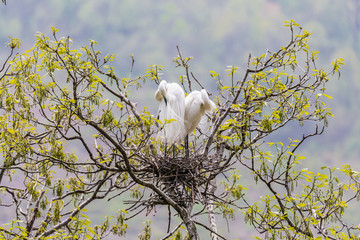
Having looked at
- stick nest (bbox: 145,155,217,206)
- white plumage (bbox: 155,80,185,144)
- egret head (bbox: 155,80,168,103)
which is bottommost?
stick nest (bbox: 145,155,217,206)

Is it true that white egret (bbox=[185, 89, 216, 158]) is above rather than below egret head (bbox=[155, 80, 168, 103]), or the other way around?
below

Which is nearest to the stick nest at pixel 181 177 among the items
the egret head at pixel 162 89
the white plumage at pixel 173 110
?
the white plumage at pixel 173 110

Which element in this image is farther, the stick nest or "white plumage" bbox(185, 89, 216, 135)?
"white plumage" bbox(185, 89, 216, 135)

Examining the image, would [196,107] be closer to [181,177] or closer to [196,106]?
[196,106]

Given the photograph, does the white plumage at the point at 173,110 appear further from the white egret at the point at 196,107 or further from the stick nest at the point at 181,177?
the stick nest at the point at 181,177

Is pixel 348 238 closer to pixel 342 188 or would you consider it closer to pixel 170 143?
pixel 342 188

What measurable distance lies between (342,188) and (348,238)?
60 centimetres

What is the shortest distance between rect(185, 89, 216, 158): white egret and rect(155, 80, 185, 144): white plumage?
0.35 feet

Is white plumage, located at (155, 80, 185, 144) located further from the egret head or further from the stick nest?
the stick nest

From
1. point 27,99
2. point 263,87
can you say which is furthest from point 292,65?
point 27,99

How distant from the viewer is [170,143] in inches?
225

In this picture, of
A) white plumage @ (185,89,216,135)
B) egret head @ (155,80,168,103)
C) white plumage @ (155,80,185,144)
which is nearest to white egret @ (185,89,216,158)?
white plumage @ (185,89,216,135)

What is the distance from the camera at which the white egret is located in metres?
5.75

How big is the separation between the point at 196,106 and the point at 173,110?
1.12 feet
